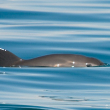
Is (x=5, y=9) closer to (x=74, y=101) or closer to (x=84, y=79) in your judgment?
(x=84, y=79)

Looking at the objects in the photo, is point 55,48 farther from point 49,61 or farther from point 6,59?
point 6,59

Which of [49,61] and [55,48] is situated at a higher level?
[55,48]

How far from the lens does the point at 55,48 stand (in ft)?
55.2

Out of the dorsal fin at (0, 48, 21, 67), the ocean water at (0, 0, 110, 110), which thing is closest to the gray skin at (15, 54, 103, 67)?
the dorsal fin at (0, 48, 21, 67)

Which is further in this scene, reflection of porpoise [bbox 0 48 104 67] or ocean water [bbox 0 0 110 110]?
reflection of porpoise [bbox 0 48 104 67]

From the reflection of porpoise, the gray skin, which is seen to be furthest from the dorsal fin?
the gray skin

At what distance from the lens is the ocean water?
413 inches

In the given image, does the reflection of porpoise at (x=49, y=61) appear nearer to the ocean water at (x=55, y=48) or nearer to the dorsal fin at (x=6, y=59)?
the dorsal fin at (x=6, y=59)

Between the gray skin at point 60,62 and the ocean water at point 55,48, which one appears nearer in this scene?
the ocean water at point 55,48

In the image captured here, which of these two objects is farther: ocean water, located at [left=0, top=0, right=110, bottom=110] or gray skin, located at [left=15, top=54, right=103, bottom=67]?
gray skin, located at [left=15, top=54, right=103, bottom=67]

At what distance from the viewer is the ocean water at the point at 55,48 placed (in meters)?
10.5

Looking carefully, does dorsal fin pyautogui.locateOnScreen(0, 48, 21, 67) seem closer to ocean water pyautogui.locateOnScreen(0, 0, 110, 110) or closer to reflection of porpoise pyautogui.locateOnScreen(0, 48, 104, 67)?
reflection of porpoise pyautogui.locateOnScreen(0, 48, 104, 67)

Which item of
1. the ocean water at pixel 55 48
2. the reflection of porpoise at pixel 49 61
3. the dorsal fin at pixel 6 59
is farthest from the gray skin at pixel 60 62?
the ocean water at pixel 55 48

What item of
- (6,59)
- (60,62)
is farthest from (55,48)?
(6,59)
